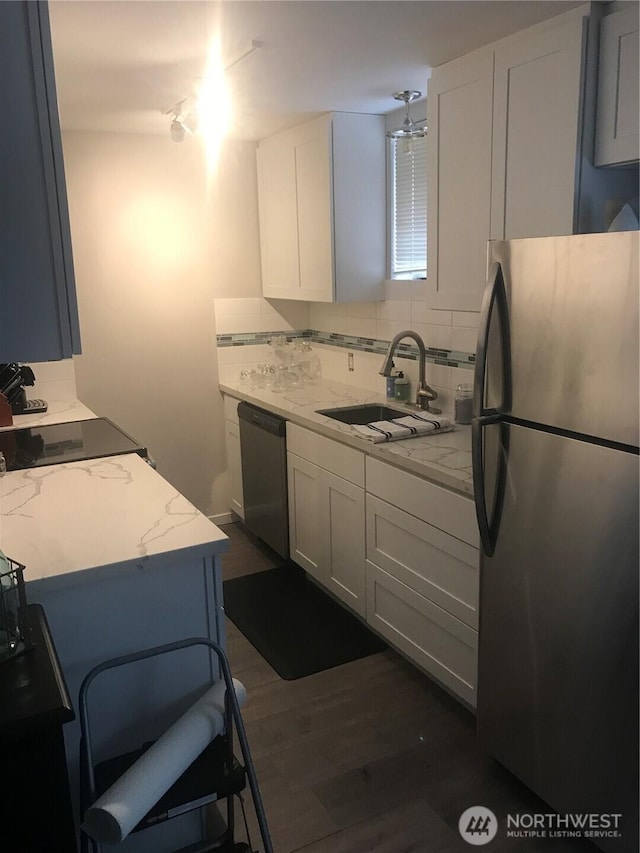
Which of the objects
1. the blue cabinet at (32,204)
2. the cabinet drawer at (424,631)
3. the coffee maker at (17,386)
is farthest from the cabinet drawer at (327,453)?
the blue cabinet at (32,204)

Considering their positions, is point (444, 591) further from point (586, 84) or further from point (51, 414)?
point (51, 414)

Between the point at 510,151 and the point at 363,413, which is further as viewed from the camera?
the point at 363,413

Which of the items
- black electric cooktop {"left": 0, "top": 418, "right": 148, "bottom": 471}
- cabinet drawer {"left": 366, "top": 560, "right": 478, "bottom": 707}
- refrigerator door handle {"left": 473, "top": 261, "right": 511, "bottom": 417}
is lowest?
cabinet drawer {"left": 366, "top": 560, "right": 478, "bottom": 707}

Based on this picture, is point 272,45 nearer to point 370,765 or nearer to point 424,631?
point 424,631

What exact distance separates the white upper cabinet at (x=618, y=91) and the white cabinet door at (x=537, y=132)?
6cm

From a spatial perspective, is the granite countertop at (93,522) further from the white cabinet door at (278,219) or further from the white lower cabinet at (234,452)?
the white cabinet door at (278,219)

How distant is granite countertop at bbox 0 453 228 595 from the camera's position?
164cm

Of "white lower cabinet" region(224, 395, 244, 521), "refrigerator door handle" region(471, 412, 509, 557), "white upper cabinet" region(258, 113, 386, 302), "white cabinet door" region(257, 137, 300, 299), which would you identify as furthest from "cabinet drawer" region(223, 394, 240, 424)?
"refrigerator door handle" region(471, 412, 509, 557)

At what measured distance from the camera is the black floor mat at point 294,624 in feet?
9.47

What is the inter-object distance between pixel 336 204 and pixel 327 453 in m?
1.27

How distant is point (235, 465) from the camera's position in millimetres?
4254

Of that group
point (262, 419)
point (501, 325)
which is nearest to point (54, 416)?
point (262, 419)

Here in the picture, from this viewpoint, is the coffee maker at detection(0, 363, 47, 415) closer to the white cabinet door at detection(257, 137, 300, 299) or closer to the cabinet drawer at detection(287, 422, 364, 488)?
the cabinet drawer at detection(287, 422, 364, 488)

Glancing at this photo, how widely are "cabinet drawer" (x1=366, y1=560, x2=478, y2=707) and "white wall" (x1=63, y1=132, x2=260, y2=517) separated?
181cm
